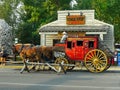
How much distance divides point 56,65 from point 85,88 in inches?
319

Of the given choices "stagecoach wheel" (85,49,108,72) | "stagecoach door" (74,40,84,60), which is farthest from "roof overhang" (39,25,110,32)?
"stagecoach wheel" (85,49,108,72)

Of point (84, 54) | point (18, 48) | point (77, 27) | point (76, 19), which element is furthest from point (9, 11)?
point (84, 54)

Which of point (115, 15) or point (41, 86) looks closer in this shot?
point (41, 86)

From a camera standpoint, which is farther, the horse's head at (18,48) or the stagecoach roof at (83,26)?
the stagecoach roof at (83,26)

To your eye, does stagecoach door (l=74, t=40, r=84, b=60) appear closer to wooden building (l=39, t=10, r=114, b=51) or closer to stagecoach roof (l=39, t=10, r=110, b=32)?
wooden building (l=39, t=10, r=114, b=51)

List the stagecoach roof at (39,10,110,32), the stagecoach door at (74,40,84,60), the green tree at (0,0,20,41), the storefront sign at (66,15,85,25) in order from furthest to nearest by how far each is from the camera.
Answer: the green tree at (0,0,20,41) → the storefront sign at (66,15,85,25) → the stagecoach roof at (39,10,110,32) → the stagecoach door at (74,40,84,60)

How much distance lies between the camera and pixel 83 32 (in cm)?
3206

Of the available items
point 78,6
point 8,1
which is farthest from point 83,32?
point 8,1

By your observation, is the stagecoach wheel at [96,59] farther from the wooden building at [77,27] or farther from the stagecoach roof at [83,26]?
the stagecoach roof at [83,26]

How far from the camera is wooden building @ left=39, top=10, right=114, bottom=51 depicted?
32062 millimetres

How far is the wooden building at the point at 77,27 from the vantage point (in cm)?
3206

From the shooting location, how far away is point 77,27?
3291 centimetres

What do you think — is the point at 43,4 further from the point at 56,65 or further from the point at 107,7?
the point at 56,65

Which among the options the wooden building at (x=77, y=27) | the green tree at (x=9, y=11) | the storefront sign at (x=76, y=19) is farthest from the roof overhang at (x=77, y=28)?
the green tree at (x=9, y=11)
